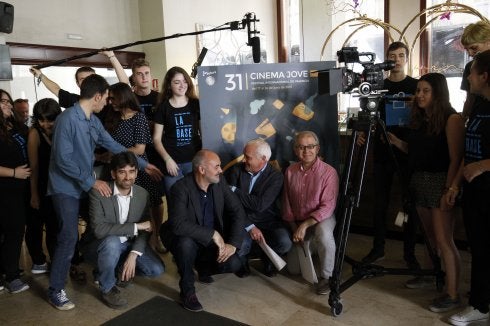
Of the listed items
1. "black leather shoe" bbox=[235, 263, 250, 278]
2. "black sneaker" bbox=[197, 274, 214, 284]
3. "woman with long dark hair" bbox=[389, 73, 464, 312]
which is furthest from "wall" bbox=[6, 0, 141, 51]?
"woman with long dark hair" bbox=[389, 73, 464, 312]

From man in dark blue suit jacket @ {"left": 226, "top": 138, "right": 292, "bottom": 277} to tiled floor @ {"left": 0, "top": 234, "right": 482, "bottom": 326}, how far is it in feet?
0.76

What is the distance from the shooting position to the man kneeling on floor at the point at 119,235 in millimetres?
2664

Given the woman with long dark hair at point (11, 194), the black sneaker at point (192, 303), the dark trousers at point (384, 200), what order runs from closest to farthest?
the black sneaker at point (192, 303), the woman with long dark hair at point (11, 194), the dark trousers at point (384, 200)

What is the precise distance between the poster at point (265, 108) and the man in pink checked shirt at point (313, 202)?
404mm

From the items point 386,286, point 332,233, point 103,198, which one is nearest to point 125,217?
point 103,198

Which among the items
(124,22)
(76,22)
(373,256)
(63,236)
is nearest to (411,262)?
(373,256)

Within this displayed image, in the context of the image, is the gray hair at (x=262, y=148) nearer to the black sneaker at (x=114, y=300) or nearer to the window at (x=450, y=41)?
the black sneaker at (x=114, y=300)

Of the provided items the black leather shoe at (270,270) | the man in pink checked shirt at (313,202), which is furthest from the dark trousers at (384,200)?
the black leather shoe at (270,270)

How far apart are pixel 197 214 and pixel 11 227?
124 cm

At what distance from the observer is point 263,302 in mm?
2648

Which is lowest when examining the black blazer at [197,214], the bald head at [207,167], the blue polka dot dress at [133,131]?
the black blazer at [197,214]

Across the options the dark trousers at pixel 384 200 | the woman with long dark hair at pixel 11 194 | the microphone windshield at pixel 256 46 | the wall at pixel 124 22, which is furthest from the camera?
the wall at pixel 124 22

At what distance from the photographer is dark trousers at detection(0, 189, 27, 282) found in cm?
283

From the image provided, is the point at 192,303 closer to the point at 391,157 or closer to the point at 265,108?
the point at 265,108
